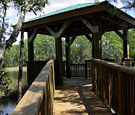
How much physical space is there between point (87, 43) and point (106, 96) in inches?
1463

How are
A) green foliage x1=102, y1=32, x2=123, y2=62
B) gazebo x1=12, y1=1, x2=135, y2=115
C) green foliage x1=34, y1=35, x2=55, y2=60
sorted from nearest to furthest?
gazebo x1=12, y1=1, x2=135, y2=115 → green foliage x1=102, y1=32, x2=123, y2=62 → green foliage x1=34, y1=35, x2=55, y2=60

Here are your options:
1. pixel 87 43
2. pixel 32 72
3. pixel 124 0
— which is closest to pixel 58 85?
pixel 32 72

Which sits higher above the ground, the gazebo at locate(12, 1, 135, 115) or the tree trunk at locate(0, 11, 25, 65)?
the tree trunk at locate(0, 11, 25, 65)

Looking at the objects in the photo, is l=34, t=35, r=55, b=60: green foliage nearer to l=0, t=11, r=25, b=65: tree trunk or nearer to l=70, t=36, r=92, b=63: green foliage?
l=70, t=36, r=92, b=63: green foliage

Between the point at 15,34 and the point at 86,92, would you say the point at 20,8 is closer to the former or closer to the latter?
the point at 15,34

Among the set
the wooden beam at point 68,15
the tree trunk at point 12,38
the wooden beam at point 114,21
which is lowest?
the tree trunk at point 12,38

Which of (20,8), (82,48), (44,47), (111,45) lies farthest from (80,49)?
(20,8)

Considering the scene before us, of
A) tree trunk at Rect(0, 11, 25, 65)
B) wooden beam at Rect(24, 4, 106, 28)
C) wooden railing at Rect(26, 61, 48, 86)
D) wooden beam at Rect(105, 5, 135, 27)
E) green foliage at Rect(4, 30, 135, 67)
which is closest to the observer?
wooden beam at Rect(24, 4, 106, 28)

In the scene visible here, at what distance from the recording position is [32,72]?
23.1 feet

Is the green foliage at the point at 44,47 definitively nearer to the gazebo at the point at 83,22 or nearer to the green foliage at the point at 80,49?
the green foliage at the point at 80,49

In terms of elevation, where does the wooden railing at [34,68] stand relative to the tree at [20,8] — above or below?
below

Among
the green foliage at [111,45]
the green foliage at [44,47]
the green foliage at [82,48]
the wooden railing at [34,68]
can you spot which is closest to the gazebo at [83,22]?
the wooden railing at [34,68]

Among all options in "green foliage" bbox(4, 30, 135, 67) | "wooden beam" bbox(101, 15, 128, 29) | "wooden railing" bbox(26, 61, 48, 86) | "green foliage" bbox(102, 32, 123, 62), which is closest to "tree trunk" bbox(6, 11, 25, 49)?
"wooden railing" bbox(26, 61, 48, 86)

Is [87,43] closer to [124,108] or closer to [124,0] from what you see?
[124,0]
